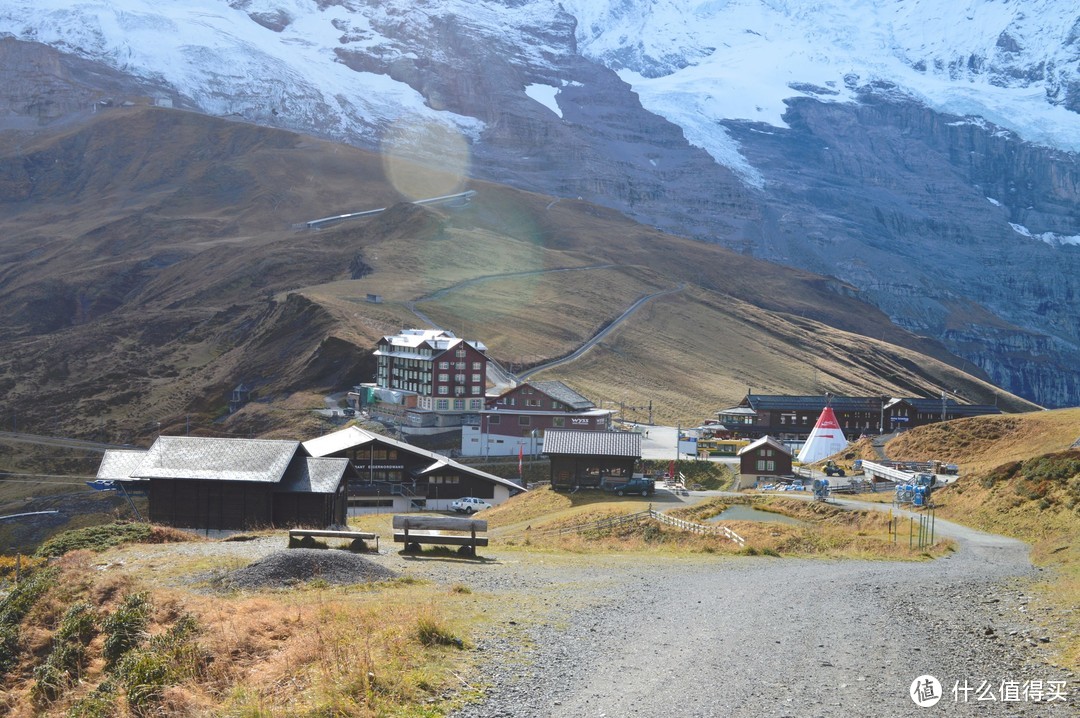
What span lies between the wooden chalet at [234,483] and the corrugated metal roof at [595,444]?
61.4 ft

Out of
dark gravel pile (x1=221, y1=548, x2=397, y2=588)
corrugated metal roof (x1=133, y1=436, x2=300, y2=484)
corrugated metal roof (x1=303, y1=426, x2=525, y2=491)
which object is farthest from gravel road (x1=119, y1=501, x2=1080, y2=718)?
corrugated metal roof (x1=303, y1=426, x2=525, y2=491)

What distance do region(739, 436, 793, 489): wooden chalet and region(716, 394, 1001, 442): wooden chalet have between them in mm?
36648

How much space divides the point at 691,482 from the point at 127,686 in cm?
5778

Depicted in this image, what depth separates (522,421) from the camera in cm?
8769

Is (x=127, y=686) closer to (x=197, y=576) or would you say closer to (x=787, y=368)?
(x=197, y=576)

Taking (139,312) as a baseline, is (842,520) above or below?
below

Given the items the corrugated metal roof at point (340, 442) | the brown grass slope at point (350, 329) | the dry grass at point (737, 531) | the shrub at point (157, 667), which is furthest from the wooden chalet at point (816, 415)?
the shrub at point (157, 667)

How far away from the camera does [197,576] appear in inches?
838

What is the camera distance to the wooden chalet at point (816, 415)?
10131 cm

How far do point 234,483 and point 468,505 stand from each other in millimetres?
23356

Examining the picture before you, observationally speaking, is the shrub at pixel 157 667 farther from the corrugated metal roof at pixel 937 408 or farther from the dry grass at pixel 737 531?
the corrugated metal roof at pixel 937 408

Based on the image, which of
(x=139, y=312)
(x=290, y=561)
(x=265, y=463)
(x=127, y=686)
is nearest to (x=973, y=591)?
(x=290, y=561)

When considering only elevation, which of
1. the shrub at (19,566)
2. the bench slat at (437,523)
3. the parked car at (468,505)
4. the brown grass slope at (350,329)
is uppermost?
the brown grass slope at (350,329)

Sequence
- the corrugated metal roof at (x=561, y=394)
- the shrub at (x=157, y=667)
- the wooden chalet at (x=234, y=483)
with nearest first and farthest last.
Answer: the shrub at (x=157, y=667)
the wooden chalet at (x=234, y=483)
the corrugated metal roof at (x=561, y=394)
